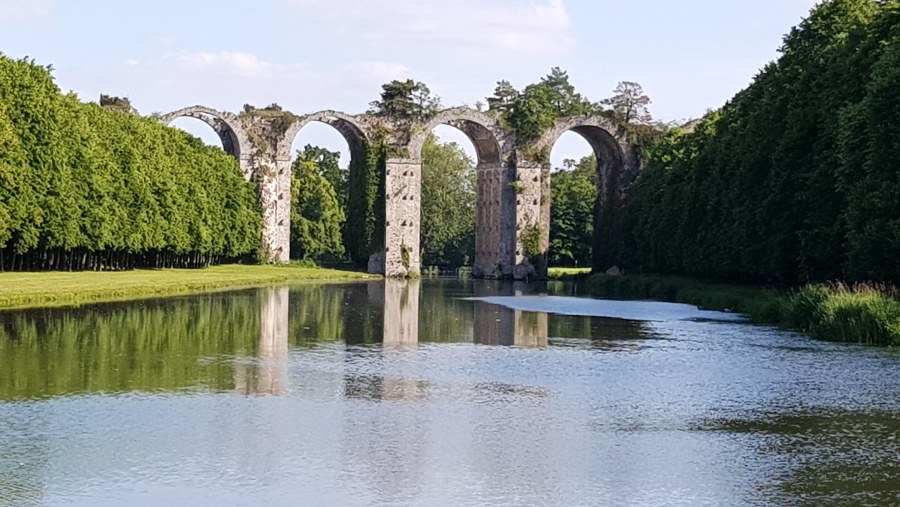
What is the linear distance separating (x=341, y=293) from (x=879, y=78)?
23.9m

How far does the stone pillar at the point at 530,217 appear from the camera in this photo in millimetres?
78938

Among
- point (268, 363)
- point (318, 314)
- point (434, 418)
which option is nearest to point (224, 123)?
point (318, 314)

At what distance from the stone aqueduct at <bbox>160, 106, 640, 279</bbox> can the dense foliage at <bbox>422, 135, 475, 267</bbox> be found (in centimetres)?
2488

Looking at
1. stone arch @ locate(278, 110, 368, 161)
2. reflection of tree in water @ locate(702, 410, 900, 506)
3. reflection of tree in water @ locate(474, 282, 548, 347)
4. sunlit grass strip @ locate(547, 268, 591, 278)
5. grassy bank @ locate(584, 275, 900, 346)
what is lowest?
reflection of tree in water @ locate(702, 410, 900, 506)

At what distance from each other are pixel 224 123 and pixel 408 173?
1144 cm

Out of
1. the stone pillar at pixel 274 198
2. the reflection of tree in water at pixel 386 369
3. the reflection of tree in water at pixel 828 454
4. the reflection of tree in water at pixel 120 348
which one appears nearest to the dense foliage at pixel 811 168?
the reflection of tree in water at pixel 386 369

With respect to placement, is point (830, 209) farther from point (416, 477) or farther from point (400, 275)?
point (400, 275)

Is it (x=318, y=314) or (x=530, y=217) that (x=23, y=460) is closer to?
(x=318, y=314)

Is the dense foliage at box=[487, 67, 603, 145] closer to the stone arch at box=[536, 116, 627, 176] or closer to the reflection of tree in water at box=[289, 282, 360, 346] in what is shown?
the stone arch at box=[536, 116, 627, 176]

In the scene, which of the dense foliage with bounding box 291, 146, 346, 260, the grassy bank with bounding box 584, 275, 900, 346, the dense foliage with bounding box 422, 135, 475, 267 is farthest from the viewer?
the dense foliage with bounding box 422, 135, 475, 267

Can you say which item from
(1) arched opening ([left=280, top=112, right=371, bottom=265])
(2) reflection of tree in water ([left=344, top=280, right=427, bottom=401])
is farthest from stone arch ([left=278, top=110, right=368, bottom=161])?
(2) reflection of tree in water ([left=344, top=280, right=427, bottom=401])

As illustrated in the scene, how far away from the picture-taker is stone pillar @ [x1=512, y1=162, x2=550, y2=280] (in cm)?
7894

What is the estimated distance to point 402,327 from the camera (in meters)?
30.1

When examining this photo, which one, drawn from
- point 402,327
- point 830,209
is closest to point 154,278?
point 402,327
